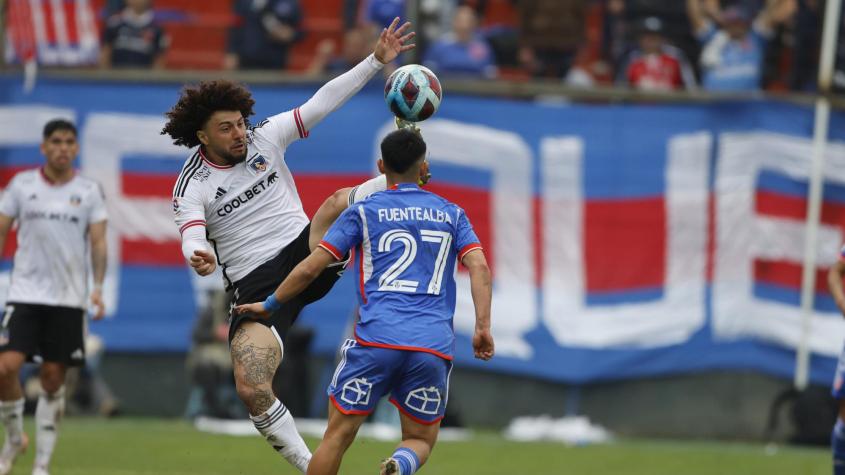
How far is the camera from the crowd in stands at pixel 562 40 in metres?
16.3

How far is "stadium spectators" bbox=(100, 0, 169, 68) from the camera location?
17312 mm

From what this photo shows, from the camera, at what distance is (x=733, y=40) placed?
1630cm

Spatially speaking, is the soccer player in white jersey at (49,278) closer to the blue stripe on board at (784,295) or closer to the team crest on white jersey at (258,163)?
Result: the team crest on white jersey at (258,163)

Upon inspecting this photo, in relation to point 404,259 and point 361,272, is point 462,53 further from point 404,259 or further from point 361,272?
point 404,259

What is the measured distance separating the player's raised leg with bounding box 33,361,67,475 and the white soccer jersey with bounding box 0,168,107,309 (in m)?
0.58

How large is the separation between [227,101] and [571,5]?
838 centimetres

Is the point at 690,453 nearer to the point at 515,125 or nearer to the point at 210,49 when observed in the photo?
the point at 515,125

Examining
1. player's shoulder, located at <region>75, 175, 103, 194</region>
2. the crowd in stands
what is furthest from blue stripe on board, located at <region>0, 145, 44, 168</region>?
→ player's shoulder, located at <region>75, 175, 103, 194</region>

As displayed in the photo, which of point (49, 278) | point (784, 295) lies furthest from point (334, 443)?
point (784, 295)

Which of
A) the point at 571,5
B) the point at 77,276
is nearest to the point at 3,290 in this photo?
the point at 77,276

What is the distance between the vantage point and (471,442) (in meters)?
14.5

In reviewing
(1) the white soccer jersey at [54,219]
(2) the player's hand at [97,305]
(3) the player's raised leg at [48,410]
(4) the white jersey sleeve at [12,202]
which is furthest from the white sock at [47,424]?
(4) the white jersey sleeve at [12,202]

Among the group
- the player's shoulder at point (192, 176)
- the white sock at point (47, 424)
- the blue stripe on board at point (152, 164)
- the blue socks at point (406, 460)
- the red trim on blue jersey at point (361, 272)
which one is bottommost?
the white sock at point (47, 424)

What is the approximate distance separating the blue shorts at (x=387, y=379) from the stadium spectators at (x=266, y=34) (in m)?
9.47
